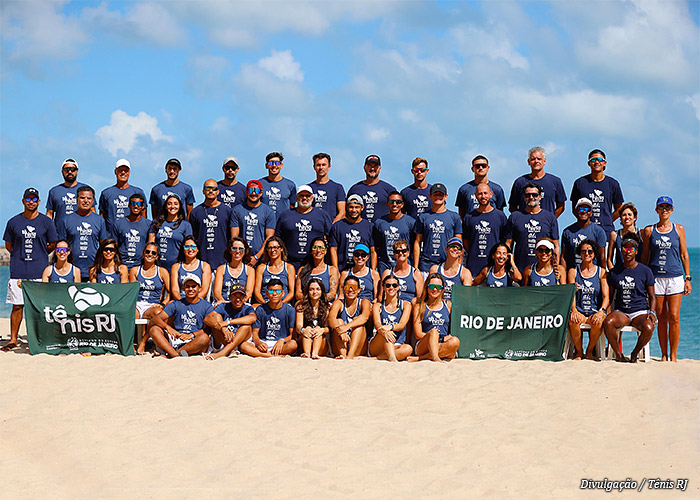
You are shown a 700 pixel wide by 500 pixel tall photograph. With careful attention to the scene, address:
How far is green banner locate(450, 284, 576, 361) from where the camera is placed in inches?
380

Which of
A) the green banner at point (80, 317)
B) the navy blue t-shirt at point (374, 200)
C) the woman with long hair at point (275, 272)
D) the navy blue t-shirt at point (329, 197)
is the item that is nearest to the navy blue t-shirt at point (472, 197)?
the navy blue t-shirt at point (374, 200)

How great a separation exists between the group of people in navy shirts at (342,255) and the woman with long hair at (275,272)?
15 mm

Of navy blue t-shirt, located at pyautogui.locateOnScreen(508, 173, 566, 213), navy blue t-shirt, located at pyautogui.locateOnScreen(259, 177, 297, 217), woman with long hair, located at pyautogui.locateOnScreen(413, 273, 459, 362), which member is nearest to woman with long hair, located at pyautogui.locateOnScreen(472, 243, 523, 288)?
woman with long hair, located at pyautogui.locateOnScreen(413, 273, 459, 362)

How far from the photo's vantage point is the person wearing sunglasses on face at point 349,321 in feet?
30.8

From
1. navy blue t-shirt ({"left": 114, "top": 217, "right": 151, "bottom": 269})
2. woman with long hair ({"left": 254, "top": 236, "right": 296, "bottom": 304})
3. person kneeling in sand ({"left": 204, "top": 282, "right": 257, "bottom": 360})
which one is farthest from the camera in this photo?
navy blue t-shirt ({"left": 114, "top": 217, "right": 151, "bottom": 269})

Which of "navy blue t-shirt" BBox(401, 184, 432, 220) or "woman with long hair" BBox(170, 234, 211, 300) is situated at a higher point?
"navy blue t-shirt" BBox(401, 184, 432, 220)

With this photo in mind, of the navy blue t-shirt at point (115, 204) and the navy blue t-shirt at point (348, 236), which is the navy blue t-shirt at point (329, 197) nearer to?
the navy blue t-shirt at point (348, 236)

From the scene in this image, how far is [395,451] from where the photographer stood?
636cm

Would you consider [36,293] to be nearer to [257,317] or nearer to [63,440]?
[257,317]

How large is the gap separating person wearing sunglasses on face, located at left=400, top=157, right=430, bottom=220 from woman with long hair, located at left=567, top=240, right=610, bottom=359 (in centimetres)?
221

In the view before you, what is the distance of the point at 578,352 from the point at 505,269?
147 centimetres

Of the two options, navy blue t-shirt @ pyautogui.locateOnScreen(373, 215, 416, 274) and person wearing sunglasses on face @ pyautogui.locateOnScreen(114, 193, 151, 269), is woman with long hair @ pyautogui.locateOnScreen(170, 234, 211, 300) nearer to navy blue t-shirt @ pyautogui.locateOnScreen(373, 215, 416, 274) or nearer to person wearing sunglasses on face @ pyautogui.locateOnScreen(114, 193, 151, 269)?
person wearing sunglasses on face @ pyautogui.locateOnScreen(114, 193, 151, 269)

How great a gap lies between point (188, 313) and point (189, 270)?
0.60 meters

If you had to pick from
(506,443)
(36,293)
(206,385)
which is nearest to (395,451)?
(506,443)
